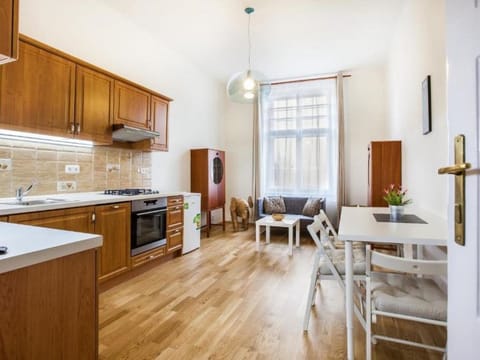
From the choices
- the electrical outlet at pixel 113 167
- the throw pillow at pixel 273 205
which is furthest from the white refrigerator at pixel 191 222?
the throw pillow at pixel 273 205

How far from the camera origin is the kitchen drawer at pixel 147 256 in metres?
2.89

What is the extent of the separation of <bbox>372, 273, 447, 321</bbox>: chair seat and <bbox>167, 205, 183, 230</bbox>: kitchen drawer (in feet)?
8.07

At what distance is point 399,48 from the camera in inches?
148

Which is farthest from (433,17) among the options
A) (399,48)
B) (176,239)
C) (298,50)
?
(176,239)

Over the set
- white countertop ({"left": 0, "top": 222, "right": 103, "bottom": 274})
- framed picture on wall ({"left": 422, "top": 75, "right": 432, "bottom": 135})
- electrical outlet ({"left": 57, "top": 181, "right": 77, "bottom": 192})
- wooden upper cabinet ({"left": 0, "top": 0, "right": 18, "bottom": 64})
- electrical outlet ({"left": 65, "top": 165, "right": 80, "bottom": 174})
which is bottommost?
white countertop ({"left": 0, "top": 222, "right": 103, "bottom": 274})

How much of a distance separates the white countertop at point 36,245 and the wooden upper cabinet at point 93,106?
1907 mm

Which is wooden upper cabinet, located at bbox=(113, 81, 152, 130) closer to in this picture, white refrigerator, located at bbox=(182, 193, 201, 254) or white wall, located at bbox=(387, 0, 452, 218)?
white refrigerator, located at bbox=(182, 193, 201, 254)

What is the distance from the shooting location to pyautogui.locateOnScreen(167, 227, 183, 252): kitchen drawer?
3.44m

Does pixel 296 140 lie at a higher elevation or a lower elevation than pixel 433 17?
lower

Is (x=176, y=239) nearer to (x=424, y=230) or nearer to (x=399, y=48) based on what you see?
(x=424, y=230)

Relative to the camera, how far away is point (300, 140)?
5.62 meters

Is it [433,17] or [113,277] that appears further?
[113,277]

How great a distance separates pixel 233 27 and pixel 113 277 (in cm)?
346

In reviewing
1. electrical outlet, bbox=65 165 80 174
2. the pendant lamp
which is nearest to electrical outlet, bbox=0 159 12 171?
electrical outlet, bbox=65 165 80 174
